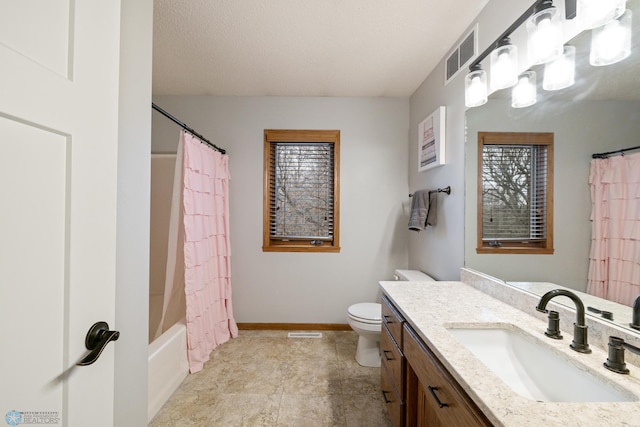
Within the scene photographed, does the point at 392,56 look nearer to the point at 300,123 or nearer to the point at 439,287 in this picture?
the point at 300,123

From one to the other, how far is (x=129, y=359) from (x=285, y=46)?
6.79 feet

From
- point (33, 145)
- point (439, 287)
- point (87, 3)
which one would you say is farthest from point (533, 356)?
point (87, 3)

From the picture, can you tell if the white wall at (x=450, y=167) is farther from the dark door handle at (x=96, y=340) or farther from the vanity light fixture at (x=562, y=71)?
the dark door handle at (x=96, y=340)

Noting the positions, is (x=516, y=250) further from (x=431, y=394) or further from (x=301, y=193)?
(x=301, y=193)

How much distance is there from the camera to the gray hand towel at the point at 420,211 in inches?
84.3

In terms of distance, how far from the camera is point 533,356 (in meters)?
0.97

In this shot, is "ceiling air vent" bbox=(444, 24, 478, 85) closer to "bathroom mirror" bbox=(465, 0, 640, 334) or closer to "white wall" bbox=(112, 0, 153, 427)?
"bathroom mirror" bbox=(465, 0, 640, 334)

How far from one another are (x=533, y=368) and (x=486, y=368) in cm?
35

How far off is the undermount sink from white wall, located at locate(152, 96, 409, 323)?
1.69 m

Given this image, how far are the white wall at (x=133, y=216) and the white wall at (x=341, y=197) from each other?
1.75 m

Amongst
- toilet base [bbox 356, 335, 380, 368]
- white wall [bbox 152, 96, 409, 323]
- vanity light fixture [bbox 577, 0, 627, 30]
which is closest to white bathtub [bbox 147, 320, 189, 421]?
white wall [bbox 152, 96, 409, 323]

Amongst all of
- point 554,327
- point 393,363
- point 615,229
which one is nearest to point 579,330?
point 554,327

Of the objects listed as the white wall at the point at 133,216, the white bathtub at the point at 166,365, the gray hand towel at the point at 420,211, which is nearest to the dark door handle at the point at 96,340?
the white wall at the point at 133,216

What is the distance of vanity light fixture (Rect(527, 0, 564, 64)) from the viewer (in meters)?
1.06
